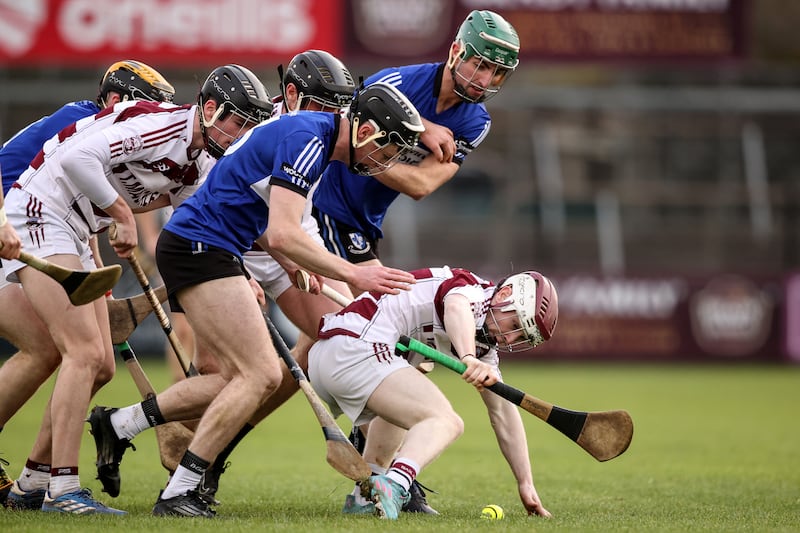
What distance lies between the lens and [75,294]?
543cm

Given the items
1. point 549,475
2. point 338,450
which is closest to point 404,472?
point 338,450

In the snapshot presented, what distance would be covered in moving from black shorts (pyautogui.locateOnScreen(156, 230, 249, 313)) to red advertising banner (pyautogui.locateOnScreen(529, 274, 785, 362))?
12058 millimetres

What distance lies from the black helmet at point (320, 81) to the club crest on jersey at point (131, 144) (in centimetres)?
125

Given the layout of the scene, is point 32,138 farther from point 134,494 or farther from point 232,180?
point 134,494

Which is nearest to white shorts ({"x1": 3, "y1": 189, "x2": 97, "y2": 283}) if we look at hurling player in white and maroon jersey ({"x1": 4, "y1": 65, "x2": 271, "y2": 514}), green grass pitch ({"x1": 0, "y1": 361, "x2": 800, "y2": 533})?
hurling player in white and maroon jersey ({"x1": 4, "y1": 65, "x2": 271, "y2": 514})

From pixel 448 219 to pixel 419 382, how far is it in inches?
530

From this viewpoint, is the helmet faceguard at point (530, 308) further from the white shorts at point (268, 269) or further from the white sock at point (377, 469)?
the white shorts at point (268, 269)

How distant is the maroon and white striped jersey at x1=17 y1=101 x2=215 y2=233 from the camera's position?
5.63 metres

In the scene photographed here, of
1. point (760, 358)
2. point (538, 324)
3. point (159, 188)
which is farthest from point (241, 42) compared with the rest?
point (538, 324)

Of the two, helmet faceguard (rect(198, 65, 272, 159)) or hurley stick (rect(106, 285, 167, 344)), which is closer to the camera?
helmet faceguard (rect(198, 65, 272, 159))

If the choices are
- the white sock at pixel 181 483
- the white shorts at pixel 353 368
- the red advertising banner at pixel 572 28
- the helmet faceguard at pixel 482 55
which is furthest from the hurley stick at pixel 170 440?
the red advertising banner at pixel 572 28

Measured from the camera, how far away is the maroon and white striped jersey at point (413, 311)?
555 cm

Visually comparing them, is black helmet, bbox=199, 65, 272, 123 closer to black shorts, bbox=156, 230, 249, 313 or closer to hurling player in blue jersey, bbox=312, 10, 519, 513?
black shorts, bbox=156, 230, 249, 313

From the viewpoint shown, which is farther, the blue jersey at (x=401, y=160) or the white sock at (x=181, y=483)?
the blue jersey at (x=401, y=160)
